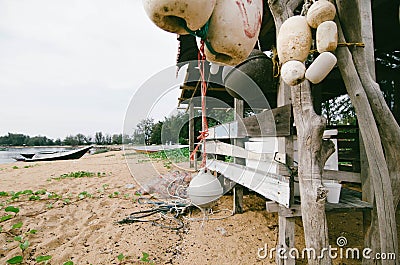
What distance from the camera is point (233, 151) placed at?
256 cm

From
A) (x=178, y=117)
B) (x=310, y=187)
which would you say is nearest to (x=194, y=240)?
(x=310, y=187)

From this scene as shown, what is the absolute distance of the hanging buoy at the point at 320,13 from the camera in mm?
874

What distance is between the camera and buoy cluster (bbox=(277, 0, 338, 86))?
869mm

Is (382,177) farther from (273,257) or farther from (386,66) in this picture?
(386,66)

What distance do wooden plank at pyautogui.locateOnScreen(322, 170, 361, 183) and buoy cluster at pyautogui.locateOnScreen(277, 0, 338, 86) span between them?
125 centimetres

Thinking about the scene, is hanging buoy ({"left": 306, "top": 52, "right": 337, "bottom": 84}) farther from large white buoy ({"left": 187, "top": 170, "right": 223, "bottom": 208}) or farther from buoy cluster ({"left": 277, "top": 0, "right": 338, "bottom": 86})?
large white buoy ({"left": 187, "top": 170, "right": 223, "bottom": 208})

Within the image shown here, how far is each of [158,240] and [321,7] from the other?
6.59ft

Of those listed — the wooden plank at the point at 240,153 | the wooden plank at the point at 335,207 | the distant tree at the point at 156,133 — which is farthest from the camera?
the distant tree at the point at 156,133

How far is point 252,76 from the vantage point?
183 centimetres

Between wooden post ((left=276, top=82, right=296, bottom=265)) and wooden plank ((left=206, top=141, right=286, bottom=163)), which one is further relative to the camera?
wooden plank ((left=206, top=141, right=286, bottom=163))

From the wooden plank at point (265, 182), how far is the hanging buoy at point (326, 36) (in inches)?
30.8

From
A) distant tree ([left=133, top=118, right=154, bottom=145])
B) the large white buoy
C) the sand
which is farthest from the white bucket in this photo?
distant tree ([left=133, top=118, right=154, bottom=145])
